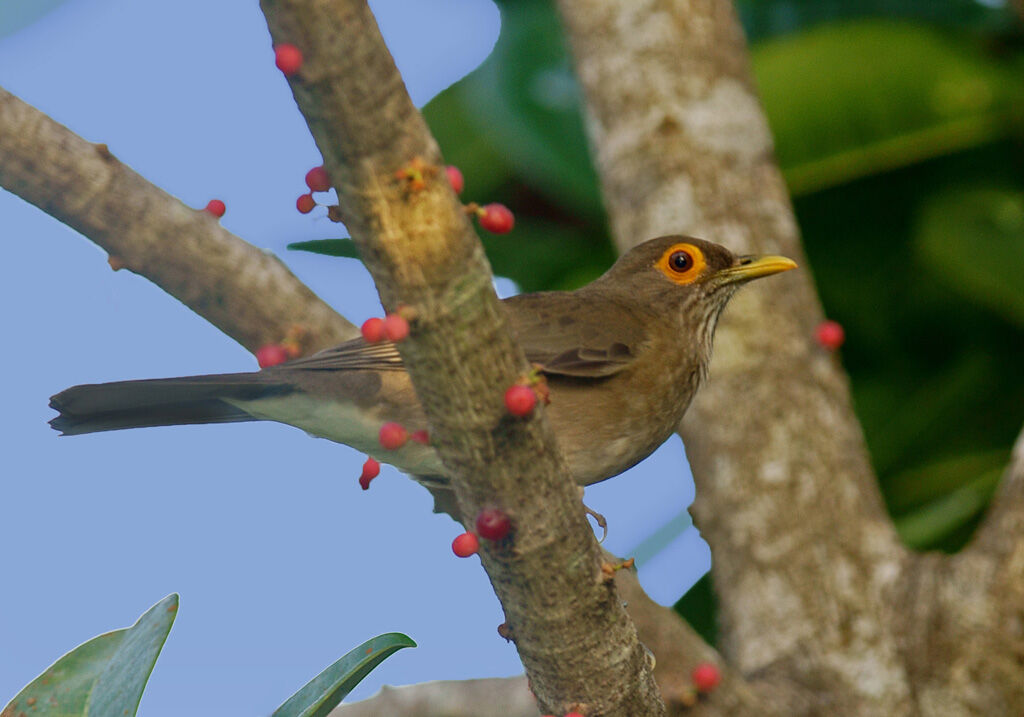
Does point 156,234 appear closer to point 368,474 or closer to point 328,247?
point 368,474

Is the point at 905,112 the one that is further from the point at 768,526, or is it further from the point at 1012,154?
the point at 768,526

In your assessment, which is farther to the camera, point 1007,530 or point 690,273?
point 690,273

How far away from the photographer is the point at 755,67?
5414 millimetres

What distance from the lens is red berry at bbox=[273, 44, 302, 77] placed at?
1.64 m

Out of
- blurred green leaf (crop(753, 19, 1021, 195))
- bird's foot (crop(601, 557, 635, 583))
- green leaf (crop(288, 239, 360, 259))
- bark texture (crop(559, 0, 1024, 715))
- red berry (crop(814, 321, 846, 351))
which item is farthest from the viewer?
Answer: green leaf (crop(288, 239, 360, 259))

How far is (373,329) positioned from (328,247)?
409 centimetres

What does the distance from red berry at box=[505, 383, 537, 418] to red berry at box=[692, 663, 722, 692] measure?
6.08 ft

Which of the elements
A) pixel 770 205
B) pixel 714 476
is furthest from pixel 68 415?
pixel 770 205

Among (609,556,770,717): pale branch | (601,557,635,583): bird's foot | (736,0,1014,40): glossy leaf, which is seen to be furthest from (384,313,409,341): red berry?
(736,0,1014,40): glossy leaf

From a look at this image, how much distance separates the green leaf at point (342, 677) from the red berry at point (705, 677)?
4.31 ft

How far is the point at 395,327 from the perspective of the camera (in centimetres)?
183

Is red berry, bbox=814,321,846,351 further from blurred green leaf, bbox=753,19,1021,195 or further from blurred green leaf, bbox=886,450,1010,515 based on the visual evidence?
blurred green leaf, bbox=886,450,1010,515

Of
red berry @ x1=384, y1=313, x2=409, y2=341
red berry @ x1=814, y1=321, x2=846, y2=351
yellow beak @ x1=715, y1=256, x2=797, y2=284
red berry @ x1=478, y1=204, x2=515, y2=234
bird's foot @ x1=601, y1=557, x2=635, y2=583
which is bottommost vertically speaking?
red berry @ x1=814, y1=321, x2=846, y2=351

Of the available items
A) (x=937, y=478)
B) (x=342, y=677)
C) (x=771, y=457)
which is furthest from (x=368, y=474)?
(x=937, y=478)
